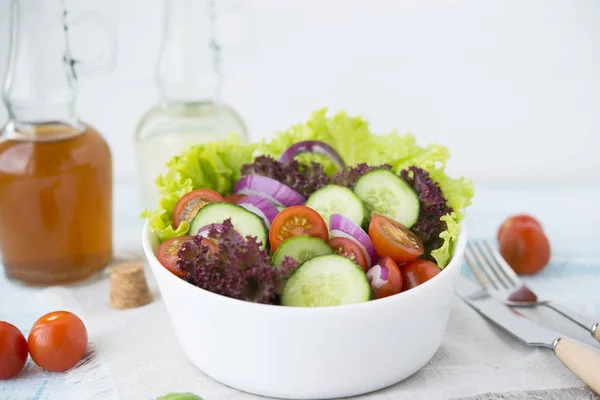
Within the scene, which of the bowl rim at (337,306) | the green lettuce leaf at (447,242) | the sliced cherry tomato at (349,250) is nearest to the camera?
the bowl rim at (337,306)

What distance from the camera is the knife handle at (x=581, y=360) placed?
6.70 ft

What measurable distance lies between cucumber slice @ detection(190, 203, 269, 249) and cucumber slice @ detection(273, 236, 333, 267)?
6.0 inches

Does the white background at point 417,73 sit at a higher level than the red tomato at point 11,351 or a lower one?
higher

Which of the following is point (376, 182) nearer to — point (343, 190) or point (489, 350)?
point (343, 190)

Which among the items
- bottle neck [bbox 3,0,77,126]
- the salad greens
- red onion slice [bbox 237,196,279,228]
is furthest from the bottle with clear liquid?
red onion slice [bbox 237,196,279,228]

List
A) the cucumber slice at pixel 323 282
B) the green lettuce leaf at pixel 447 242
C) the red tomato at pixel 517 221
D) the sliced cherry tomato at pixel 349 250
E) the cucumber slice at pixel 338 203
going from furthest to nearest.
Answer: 1. the red tomato at pixel 517 221
2. the cucumber slice at pixel 338 203
3. the green lettuce leaf at pixel 447 242
4. the sliced cherry tomato at pixel 349 250
5. the cucumber slice at pixel 323 282

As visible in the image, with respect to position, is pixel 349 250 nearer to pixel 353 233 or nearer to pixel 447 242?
pixel 353 233

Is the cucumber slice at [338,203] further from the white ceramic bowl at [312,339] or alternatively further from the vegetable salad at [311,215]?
the white ceramic bowl at [312,339]

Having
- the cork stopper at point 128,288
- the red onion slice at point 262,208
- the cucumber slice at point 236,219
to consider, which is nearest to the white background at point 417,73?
the cork stopper at point 128,288

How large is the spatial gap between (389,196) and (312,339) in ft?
2.39

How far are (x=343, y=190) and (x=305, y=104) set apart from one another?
7.16 ft

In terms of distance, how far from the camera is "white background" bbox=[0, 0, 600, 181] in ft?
14.1

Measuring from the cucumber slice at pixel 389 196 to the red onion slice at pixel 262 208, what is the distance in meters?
0.30

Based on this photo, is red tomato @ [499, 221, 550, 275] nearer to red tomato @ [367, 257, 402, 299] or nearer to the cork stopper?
red tomato @ [367, 257, 402, 299]
